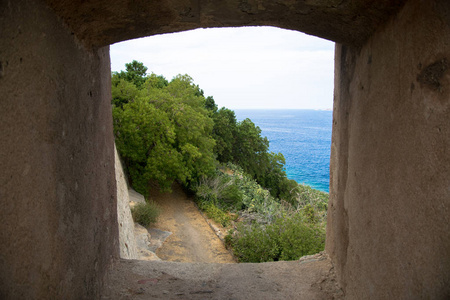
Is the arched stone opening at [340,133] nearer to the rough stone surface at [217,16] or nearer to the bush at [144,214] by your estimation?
the rough stone surface at [217,16]

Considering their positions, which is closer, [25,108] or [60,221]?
[25,108]

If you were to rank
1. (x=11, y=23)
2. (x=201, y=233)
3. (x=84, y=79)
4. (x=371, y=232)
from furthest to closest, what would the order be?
(x=201, y=233) → (x=84, y=79) → (x=371, y=232) → (x=11, y=23)

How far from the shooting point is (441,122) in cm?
154

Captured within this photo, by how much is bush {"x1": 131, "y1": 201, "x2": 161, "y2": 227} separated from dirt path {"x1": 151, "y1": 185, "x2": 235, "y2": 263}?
89 cm

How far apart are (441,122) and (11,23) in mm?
1934

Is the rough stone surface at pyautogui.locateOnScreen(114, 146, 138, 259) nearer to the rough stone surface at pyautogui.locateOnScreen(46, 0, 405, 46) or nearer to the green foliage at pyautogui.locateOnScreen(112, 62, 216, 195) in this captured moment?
the rough stone surface at pyautogui.locateOnScreen(46, 0, 405, 46)

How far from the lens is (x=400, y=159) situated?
1.90 meters

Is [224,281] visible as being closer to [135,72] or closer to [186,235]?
[186,235]

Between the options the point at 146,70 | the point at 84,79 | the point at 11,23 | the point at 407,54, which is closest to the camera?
the point at 11,23

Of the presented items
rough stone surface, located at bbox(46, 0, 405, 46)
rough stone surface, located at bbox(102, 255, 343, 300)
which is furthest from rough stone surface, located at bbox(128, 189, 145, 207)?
rough stone surface, located at bbox(46, 0, 405, 46)

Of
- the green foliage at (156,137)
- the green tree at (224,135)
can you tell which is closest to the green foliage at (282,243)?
the green foliage at (156,137)

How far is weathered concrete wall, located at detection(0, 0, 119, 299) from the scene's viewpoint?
1.48 meters

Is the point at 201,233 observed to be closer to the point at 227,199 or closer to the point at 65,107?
the point at 227,199

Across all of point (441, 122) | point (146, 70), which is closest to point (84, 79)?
point (441, 122)
